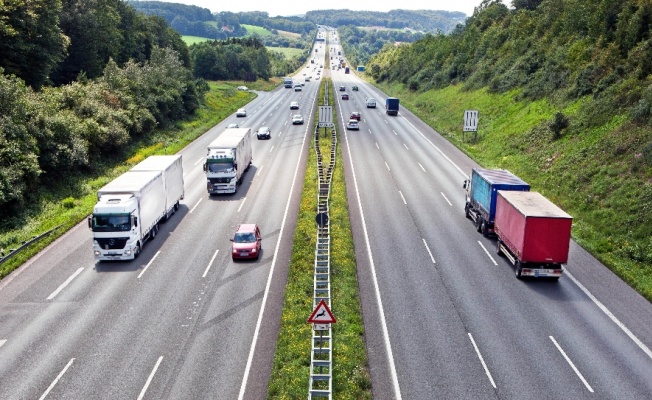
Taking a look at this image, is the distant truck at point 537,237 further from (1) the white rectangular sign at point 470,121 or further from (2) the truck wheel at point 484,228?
(1) the white rectangular sign at point 470,121

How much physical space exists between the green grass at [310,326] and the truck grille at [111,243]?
9.47m

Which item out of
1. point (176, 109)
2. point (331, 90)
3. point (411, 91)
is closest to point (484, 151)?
point (176, 109)

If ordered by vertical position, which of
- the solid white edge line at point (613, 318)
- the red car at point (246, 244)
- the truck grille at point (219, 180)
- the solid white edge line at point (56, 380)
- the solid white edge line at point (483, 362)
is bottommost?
the solid white edge line at point (56, 380)

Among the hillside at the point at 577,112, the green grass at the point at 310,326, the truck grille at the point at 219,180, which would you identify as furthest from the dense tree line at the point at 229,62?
the green grass at the point at 310,326

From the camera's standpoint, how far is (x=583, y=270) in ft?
94.0

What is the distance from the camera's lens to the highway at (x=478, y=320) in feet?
62.0

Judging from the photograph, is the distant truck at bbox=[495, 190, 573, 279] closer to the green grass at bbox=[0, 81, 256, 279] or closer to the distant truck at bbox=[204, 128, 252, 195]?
the distant truck at bbox=[204, 128, 252, 195]

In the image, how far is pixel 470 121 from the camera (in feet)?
208

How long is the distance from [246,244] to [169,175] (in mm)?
9899

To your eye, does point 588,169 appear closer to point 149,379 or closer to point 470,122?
point 470,122

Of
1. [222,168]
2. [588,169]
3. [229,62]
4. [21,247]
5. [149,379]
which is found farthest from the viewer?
[229,62]

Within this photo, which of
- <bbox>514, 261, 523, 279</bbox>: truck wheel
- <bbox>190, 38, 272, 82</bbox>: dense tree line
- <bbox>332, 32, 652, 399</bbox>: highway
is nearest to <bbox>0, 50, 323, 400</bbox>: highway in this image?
<bbox>332, 32, 652, 399</bbox>: highway

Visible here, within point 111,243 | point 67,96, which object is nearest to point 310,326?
point 111,243

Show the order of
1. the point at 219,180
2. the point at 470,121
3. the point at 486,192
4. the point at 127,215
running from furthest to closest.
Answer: the point at 470,121
the point at 219,180
the point at 486,192
the point at 127,215
